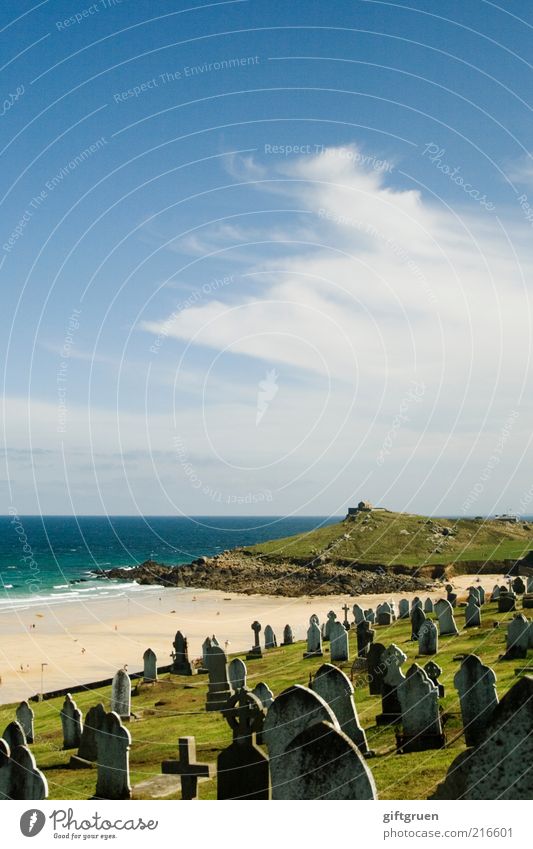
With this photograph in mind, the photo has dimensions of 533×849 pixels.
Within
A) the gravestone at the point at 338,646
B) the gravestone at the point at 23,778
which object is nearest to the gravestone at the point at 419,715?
the gravestone at the point at 23,778

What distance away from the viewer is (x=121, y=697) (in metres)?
21.4

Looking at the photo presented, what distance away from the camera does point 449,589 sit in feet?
145

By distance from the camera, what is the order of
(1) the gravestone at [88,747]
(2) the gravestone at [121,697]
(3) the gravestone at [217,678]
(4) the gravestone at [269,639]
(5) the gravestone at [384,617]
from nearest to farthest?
(1) the gravestone at [88,747]
(2) the gravestone at [121,697]
(3) the gravestone at [217,678]
(5) the gravestone at [384,617]
(4) the gravestone at [269,639]

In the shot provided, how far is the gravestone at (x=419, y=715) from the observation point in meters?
13.3

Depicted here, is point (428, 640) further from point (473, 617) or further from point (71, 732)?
point (71, 732)

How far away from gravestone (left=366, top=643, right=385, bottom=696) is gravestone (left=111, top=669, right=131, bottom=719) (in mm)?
7130

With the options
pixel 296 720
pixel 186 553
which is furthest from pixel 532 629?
pixel 186 553

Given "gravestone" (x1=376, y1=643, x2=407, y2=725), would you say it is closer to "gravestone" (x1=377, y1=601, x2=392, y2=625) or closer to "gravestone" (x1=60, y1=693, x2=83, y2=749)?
"gravestone" (x1=60, y1=693, x2=83, y2=749)

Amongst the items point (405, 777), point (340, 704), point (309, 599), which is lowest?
point (309, 599)

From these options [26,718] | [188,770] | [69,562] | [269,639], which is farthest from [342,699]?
[69,562]

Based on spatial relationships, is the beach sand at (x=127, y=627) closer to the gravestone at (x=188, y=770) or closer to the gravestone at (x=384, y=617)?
the gravestone at (x=384, y=617)

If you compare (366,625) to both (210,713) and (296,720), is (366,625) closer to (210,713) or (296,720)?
(210,713)

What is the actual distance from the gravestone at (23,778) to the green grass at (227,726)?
2672mm

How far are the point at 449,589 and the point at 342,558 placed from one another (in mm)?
45780
